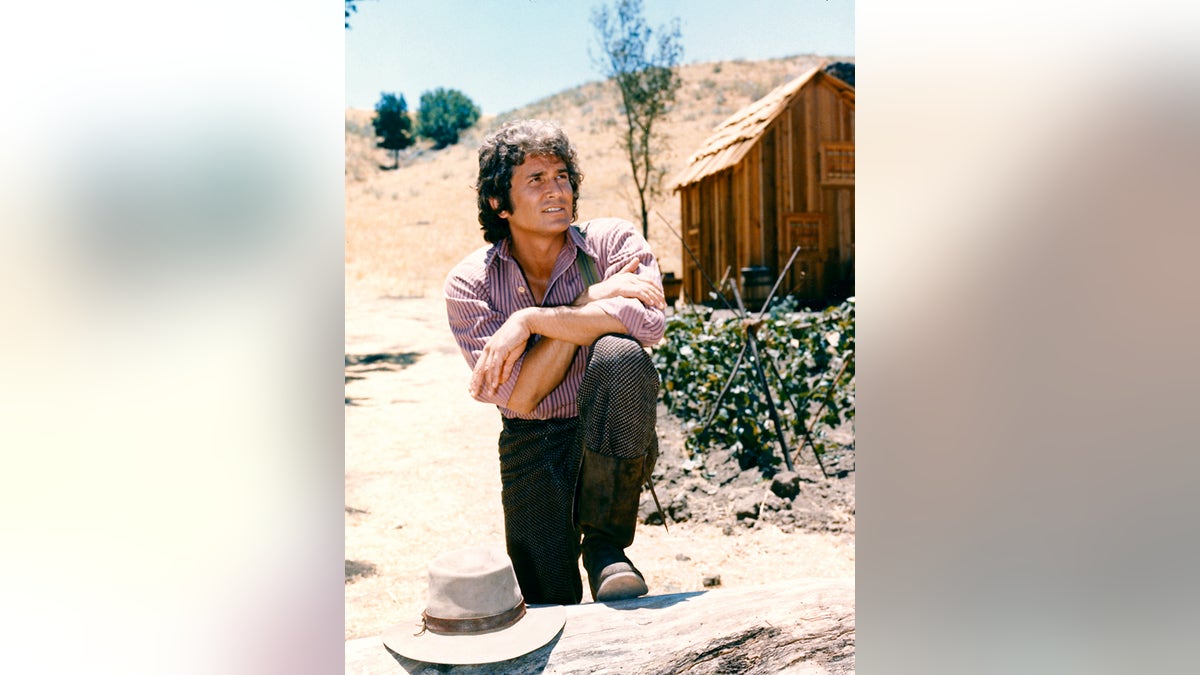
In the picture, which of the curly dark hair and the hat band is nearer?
the hat band

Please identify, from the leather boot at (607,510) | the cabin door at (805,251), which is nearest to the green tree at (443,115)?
the cabin door at (805,251)

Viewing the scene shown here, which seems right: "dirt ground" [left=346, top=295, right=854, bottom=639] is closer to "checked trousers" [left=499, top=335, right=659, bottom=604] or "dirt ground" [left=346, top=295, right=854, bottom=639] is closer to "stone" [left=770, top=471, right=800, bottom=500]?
"stone" [left=770, top=471, right=800, bottom=500]

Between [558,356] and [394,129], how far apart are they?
100 ft

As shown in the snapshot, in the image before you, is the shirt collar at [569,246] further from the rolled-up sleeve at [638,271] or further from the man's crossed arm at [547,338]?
the man's crossed arm at [547,338]

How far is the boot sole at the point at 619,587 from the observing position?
6.93 feet

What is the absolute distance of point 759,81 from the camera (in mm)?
35000

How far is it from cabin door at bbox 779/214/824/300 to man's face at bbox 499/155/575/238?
A: 345 inches

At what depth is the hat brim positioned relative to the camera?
6.03ft

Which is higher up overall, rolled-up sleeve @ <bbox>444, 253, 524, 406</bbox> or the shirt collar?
the shirt collar

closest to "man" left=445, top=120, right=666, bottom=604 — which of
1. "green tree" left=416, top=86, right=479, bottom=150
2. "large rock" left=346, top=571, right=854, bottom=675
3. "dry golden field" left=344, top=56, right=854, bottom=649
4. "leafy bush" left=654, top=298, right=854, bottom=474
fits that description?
"large rock" left=346, top=571, right=854, bottom=675
